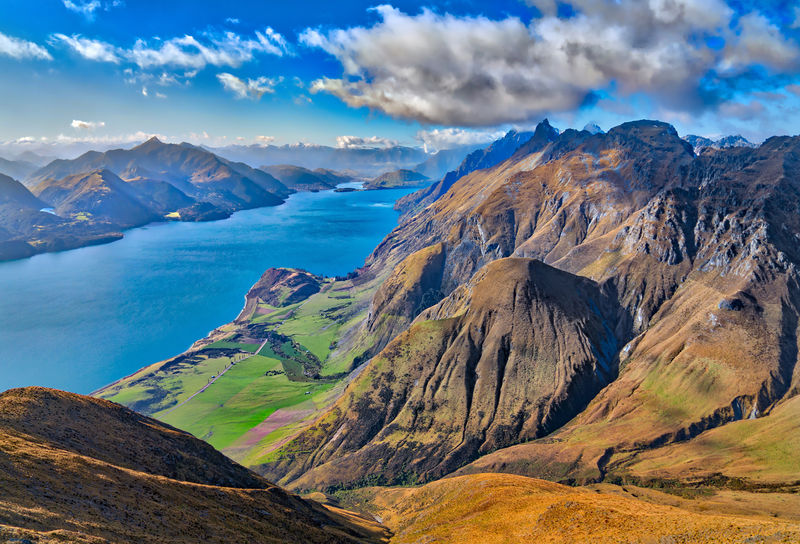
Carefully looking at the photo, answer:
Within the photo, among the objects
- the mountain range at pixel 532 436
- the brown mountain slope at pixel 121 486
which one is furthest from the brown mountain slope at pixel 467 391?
the brown mountain slope at pixel 121 486

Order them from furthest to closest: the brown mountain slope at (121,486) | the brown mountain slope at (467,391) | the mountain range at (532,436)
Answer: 1. the brown mountain slope at (467,391)
2. the mountain range at (532,436)
3. the brown mountain slope at (121,486)

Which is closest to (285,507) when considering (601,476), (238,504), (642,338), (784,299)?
(238,504)

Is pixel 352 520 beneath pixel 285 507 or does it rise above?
beneath

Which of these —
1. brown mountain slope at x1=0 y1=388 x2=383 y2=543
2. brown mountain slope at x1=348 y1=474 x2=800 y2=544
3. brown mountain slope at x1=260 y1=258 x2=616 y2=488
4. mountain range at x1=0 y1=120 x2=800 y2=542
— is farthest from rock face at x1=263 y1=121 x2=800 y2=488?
brown mountain slope at x1=0 y1=388 x2=383 y2=543

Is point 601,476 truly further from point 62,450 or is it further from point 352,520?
point 62,450

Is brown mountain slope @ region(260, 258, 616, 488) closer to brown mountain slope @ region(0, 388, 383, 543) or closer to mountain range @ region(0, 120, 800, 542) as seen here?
mountain range @ region(0, 120, 800, 542)

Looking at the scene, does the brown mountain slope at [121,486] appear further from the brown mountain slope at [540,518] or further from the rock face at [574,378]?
the rock face at [574,378]
